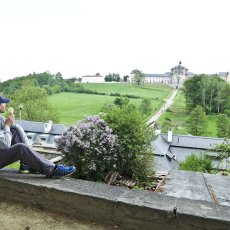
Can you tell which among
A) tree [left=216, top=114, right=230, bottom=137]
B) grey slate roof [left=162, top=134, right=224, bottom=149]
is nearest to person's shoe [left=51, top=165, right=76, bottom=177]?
grey slate roof [left=162, top=134, right=224, bottom=149]

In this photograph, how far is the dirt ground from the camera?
352 cm

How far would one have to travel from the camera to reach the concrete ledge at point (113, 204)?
11.0 feet

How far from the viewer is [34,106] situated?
5497 centimetres

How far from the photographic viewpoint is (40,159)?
14.0 feet

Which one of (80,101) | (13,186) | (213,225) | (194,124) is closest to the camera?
(213,225)

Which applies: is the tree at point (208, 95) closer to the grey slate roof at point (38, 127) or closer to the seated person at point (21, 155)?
the grey slate roof at point (38, 127)

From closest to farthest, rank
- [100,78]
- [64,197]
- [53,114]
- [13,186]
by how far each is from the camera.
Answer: [64,197] < [13,186] < [53,114] < [100,78]

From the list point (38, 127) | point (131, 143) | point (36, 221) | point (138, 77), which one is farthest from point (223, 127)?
point (138, 77)

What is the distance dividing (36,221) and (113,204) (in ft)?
2.78

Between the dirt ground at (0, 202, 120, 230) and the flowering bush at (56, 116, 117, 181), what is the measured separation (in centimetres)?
182

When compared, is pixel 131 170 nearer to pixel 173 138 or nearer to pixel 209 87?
pixel 173 138

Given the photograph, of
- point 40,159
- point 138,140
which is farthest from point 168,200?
point 138,140

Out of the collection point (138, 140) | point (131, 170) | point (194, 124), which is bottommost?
point (194, 124)

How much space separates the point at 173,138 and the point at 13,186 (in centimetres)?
2854
